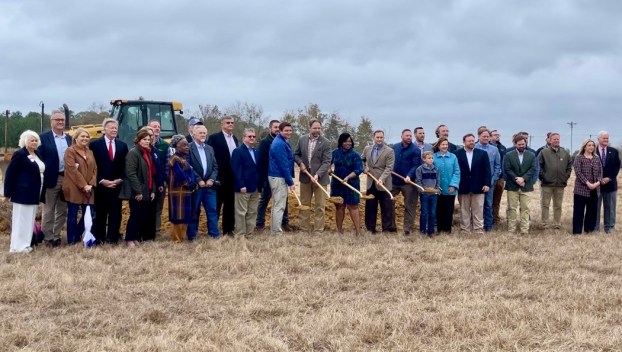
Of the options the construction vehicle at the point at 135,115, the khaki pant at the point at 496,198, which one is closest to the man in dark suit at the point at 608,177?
the khaki pant at the point at 496,198

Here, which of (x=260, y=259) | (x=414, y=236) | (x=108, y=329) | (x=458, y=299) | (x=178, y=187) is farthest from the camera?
(x=414, y=236)

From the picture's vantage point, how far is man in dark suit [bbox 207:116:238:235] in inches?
364

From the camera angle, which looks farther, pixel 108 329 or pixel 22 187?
pixel 22 187

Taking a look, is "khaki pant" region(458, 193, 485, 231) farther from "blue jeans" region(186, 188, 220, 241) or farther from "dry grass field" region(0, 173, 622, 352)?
"blue jeans" region(186, 188, 220, 241)

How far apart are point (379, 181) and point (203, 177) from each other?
264 cm

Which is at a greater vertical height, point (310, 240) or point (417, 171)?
point (417, 171)

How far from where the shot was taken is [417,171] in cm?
963

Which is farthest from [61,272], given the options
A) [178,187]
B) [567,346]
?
[567,346]

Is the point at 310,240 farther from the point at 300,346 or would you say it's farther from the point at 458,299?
the point at 300,346

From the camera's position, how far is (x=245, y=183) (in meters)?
9.04

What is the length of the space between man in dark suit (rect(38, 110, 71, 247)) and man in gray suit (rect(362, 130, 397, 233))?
14.6 feet

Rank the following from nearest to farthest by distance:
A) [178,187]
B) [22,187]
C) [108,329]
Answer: [108,329], [22,187], [178,187]

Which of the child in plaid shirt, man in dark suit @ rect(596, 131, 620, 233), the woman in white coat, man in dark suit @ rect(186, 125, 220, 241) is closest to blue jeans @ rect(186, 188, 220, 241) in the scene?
man in dark suit @ rect(186, 125, 220, 241)

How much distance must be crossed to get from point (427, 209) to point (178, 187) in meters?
3.76
